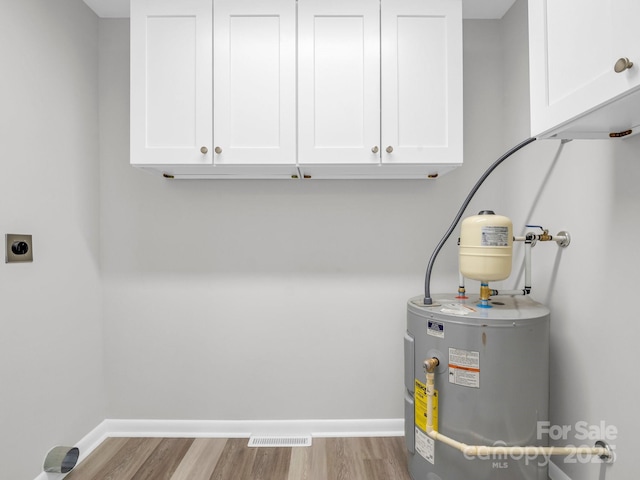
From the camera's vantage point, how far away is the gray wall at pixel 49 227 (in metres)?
1.47

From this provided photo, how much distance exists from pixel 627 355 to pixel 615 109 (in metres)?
0.86

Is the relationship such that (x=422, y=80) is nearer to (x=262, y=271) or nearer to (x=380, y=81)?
(x=380, y=81)

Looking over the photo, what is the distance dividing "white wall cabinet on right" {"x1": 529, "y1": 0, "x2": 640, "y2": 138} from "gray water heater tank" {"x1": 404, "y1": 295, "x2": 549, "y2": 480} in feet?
2.33

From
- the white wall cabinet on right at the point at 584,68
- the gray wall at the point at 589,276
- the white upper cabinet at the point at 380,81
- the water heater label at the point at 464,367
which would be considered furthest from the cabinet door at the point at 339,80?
the water heater label at the point at 464,367

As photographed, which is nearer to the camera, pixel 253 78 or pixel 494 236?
pixel 494 236

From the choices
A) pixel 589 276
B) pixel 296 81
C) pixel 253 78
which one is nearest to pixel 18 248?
pixel 253 78

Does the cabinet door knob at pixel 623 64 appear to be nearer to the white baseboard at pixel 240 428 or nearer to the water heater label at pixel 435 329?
the water heater label at pixel 435 329

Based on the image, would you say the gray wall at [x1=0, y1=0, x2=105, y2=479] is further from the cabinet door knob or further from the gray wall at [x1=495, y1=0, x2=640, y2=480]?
the gray wall at [x1=495, y1=0, x2=640, y2=480]

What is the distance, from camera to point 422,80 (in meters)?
1.73

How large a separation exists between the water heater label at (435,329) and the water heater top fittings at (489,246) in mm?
257

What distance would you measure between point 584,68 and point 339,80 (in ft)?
3.35

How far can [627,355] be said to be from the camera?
128 cm

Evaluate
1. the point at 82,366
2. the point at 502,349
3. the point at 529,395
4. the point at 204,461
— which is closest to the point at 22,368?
the point at 82,366

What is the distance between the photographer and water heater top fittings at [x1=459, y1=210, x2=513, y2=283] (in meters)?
1.47
